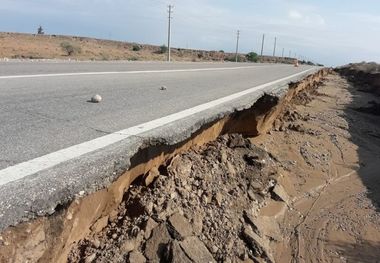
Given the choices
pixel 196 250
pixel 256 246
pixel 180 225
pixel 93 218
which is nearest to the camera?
pixel 93 218

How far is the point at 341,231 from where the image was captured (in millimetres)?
7070

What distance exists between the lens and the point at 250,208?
20.0ft

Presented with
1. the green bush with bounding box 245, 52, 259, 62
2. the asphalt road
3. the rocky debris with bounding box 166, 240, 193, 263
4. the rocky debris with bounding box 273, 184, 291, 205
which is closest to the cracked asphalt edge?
the asphalt road

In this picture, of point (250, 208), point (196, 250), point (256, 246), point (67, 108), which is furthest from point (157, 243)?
point (250, 208)

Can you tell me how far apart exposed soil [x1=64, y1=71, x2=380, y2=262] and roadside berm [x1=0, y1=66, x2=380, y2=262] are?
14 mm

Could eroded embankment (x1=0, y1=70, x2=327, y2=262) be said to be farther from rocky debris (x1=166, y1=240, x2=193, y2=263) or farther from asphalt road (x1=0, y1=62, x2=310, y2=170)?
asphalt road (x1=0, y1=62, x2=310, y2=170)

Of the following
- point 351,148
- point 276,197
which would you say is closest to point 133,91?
point 276,197

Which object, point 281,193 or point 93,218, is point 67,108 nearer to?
point 93,218

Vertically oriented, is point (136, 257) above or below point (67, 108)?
below

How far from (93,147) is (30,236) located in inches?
52.0

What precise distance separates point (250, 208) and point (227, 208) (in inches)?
31.0

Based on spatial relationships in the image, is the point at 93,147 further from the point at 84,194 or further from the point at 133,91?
→ the point at 133,91

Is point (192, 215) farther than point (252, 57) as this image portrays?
No

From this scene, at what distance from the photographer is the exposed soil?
13.0 feet
